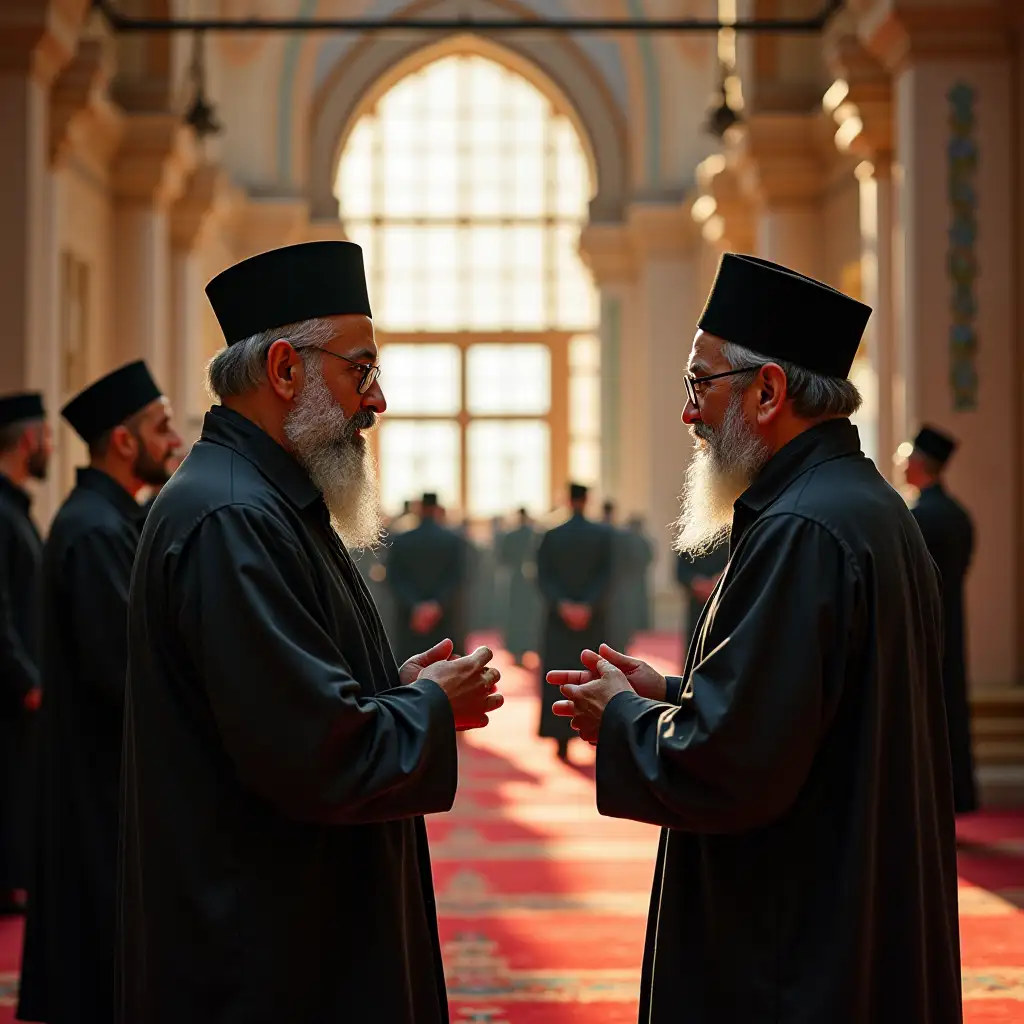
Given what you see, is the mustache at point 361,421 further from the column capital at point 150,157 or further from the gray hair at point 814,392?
the column capital at point 150,157

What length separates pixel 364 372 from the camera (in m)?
2.79

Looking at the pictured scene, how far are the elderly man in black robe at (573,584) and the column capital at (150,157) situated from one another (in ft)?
13.6

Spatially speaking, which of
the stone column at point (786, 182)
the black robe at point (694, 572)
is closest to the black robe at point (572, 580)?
the black robe at point (694, 572)

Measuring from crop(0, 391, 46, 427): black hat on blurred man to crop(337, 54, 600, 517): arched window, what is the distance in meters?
17.1

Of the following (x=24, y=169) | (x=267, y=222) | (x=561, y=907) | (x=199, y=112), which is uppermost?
(x=267, y=222)

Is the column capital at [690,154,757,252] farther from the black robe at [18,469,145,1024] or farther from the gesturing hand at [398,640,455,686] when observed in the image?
the gesturing hand at [398,640,455,686]

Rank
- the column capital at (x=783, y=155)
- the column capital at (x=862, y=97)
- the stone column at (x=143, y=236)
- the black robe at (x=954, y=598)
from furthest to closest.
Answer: the stone column at (x=143, y=236), the column capital at (x=783, y=155), the column capital at (x=862, y=97), the black robe at (x=954, y=598)

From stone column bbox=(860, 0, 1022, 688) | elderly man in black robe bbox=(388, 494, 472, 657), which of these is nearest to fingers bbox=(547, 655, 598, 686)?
stone column bbox=(860, 0, 1022, 688)

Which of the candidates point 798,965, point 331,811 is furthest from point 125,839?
point 798,965

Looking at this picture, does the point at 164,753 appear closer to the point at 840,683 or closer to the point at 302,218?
the point at 840,683

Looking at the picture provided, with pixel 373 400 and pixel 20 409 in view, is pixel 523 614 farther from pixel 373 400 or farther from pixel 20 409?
pixel 373 400

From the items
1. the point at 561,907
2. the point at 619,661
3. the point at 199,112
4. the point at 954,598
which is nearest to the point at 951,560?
the point at 954,598

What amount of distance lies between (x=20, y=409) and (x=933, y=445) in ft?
13.2

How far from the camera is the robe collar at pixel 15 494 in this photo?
6.19 metres
